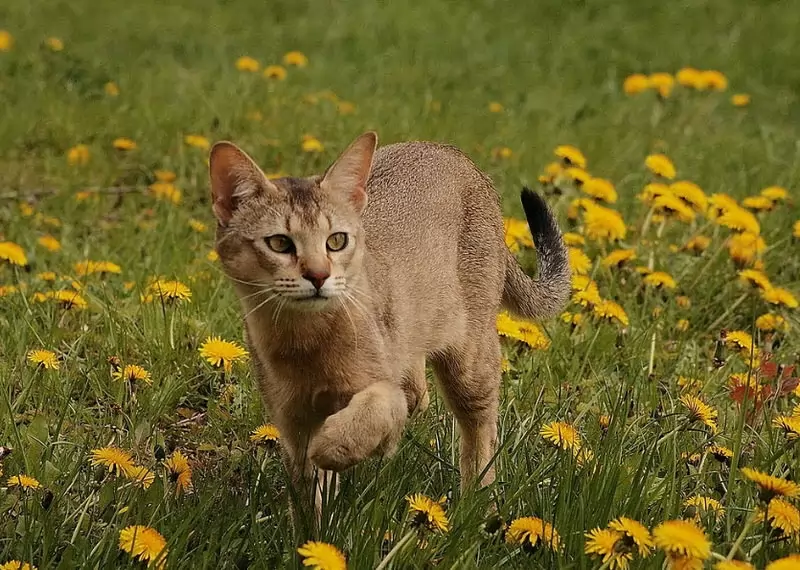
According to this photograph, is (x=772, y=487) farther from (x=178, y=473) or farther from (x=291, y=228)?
(x=178, y=473)

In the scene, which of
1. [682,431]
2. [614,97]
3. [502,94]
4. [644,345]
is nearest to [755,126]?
[614,97]

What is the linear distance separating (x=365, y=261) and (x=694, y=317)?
2.03 m

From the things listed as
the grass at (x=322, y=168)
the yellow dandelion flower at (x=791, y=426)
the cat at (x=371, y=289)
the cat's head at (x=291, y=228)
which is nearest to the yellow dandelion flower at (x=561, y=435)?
Result: the grass at (x=322, y=168)

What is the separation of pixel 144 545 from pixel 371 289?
100cm

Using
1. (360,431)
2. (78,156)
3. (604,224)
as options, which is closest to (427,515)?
(360,431)

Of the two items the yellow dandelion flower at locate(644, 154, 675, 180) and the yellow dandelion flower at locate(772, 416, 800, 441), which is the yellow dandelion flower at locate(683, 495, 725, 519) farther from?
the yellow dandelion flower at locate(644, 154, 675, 180)

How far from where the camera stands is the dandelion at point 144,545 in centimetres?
223

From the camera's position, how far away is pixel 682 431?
9.95 ft

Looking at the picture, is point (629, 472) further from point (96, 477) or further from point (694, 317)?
point (694, 317)

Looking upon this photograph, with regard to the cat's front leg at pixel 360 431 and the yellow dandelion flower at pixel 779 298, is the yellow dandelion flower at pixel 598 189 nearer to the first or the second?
the yellow dandelion flower at pixel 779 298

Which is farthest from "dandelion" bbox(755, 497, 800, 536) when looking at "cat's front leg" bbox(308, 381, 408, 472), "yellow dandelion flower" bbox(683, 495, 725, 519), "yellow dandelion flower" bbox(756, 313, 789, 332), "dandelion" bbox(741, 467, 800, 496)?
"yellow dandelion flower" bbox(756, 313, 789, 332)

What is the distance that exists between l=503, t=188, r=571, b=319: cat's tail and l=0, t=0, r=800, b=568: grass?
0.74 feet

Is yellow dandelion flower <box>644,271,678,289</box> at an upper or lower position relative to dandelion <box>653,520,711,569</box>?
lower

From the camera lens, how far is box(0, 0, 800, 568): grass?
2.61m
